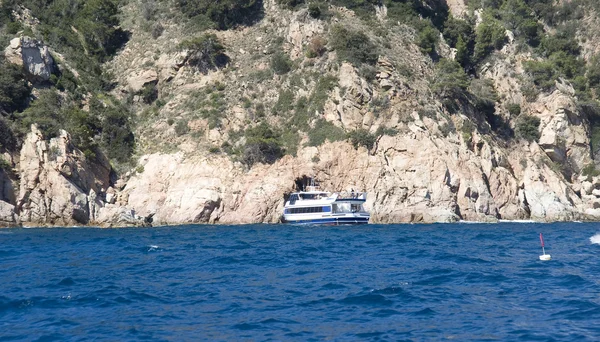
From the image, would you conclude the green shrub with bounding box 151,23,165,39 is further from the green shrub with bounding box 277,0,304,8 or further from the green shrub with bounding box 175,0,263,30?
the green shrub with bounding box 277,0,304,8

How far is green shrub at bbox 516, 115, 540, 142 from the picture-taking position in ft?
238

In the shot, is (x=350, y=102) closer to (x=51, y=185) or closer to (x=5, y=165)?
(x=51, y=185)

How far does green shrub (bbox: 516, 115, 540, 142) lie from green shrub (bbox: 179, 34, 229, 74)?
104 feet

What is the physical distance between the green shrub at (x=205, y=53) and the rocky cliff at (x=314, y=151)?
2.15ft

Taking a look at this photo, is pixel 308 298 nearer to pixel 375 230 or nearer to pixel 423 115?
pixel 375 230

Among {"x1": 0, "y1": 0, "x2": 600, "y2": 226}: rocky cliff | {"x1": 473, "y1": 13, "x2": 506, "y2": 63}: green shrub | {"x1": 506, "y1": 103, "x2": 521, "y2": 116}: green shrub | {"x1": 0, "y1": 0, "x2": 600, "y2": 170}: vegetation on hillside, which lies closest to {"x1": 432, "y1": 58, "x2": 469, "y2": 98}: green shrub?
{"x1": 0, "y1": 0, "x2": 600, "y2": 170}: vegetation on hillside

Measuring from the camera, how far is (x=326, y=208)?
Result: 6081 centimetres

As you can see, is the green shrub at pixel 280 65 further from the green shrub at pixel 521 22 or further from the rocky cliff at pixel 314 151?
the green shrub at pixel 521 22

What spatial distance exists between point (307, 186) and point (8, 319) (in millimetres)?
46163

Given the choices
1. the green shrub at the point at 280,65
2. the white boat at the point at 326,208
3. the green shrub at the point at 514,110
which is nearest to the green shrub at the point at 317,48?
the green shrub at the point at 280,65

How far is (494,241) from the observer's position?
39.6 metres

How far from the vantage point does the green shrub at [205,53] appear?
76.0 meters

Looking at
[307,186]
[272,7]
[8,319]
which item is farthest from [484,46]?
[8,319]

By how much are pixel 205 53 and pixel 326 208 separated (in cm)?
2541
